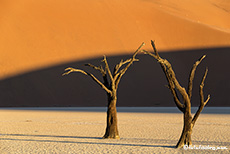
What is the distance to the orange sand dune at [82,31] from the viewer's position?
52375 millimetres

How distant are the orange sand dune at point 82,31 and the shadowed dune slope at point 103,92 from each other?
1815 mm

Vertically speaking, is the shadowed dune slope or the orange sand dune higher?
the orange sand dune

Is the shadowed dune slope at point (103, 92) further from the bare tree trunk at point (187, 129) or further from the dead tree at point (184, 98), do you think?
the dead tree at point (184, 98)

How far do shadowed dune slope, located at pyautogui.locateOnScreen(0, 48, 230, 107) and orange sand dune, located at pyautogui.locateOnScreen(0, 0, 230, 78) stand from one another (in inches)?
71.5

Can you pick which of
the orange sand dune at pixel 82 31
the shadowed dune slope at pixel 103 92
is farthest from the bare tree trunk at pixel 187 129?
the orange sand dune at pixel 82 31

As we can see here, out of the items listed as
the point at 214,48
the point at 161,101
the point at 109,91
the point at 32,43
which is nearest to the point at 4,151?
the point at 109,91

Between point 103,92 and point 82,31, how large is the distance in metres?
10.2

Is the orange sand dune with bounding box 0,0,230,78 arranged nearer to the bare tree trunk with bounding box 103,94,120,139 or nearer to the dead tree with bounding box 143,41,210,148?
the bare tree trunk with bounding box 103,94,120,139

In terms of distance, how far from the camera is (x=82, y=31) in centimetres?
5688

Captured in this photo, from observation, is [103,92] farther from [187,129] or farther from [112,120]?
[187,129]

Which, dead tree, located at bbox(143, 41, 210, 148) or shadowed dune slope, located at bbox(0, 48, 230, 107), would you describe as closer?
dead tree, located at bbox(143, 41, 210, 148)

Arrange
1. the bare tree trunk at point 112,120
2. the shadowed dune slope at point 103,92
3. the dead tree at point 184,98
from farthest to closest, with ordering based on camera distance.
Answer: the shadowed dune slope at point 103,92 < the bare tree trunk at point 112,120 < the dead tree at point 184,98

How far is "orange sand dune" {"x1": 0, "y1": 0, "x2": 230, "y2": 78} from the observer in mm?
52375

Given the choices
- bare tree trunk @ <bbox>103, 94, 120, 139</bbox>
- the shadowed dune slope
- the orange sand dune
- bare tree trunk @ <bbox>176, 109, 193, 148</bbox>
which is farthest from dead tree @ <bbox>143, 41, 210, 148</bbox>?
the orange sand dune
